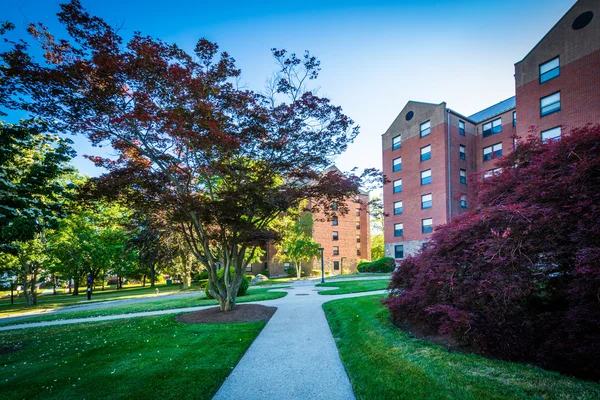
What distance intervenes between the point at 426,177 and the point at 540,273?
23.0m

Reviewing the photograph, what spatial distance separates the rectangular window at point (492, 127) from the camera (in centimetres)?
2486

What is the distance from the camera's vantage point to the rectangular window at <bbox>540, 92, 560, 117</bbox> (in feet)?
59.8

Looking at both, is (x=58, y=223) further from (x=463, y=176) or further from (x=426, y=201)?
(x=463, y=176)

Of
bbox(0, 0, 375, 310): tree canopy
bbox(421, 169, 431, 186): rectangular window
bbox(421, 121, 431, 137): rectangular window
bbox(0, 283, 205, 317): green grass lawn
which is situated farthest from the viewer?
bbox(421, 121, 431, 137): rectangular window

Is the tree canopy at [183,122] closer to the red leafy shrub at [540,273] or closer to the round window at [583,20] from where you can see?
the red leafy shrub at [540,273]

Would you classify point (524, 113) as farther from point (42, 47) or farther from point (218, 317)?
point (42, 47)

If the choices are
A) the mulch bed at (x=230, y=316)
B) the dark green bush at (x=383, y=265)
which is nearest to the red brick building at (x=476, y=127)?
the dark green bush at (x=383, y=265)

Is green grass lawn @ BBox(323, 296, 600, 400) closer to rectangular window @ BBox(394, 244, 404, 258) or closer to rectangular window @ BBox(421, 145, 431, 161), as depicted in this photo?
rectangular window @ BBox(394, 244, 404, 258)

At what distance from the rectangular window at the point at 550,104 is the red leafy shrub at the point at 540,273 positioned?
1759 centimetres

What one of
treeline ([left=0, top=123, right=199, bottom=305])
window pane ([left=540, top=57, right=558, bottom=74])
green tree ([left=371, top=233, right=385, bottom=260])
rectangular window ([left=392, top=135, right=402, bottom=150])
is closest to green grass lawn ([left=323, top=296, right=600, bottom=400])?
treeline ([left=0, top=123, right=199, bottom=305])

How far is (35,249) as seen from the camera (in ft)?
67.1

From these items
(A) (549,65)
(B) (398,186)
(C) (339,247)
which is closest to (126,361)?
(A) (549,65)

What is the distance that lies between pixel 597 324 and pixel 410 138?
25.7m

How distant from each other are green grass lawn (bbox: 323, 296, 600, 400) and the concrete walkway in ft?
0.88
